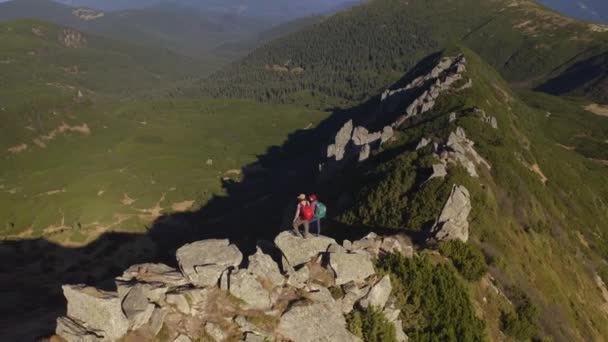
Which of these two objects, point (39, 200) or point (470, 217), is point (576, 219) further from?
point (39, 200)

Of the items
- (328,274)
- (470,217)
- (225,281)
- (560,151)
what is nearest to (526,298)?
(470,217)

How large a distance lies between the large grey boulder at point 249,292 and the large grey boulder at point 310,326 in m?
1.63

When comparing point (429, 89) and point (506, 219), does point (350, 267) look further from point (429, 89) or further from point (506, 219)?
point (429, 89)

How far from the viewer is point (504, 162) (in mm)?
76750

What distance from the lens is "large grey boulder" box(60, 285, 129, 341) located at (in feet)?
88.5

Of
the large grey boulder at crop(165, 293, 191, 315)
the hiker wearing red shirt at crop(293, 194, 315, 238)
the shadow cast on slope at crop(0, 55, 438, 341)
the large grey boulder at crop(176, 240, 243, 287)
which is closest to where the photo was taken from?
the large grey boulder at crop(165, 293, 191, 315)

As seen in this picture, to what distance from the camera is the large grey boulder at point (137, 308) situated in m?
27.4

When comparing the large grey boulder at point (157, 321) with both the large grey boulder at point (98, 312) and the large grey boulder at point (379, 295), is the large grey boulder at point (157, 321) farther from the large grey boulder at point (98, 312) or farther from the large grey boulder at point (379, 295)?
the large grey boulder at point (379, 295)

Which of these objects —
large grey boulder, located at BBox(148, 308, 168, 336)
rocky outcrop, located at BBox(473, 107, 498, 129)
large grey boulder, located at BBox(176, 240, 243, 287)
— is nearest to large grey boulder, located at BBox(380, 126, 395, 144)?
rocky outcrop, located at BBox(473, 107, 498, 129)

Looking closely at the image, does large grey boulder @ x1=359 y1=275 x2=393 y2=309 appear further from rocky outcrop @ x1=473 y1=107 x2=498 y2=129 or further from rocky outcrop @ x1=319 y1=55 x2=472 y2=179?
rocky outcrop @ x1=473 y1=107 x2=498 y2=129

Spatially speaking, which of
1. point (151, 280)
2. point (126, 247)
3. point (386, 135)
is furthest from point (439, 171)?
point (126, 247)

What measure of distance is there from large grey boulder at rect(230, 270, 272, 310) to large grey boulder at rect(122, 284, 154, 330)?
5222mm

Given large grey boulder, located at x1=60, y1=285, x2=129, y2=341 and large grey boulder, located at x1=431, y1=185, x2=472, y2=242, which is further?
large grey boulder, located at x1=431, y1=185, x2=472, y2=242

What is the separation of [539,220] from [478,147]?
17681 millimetres
